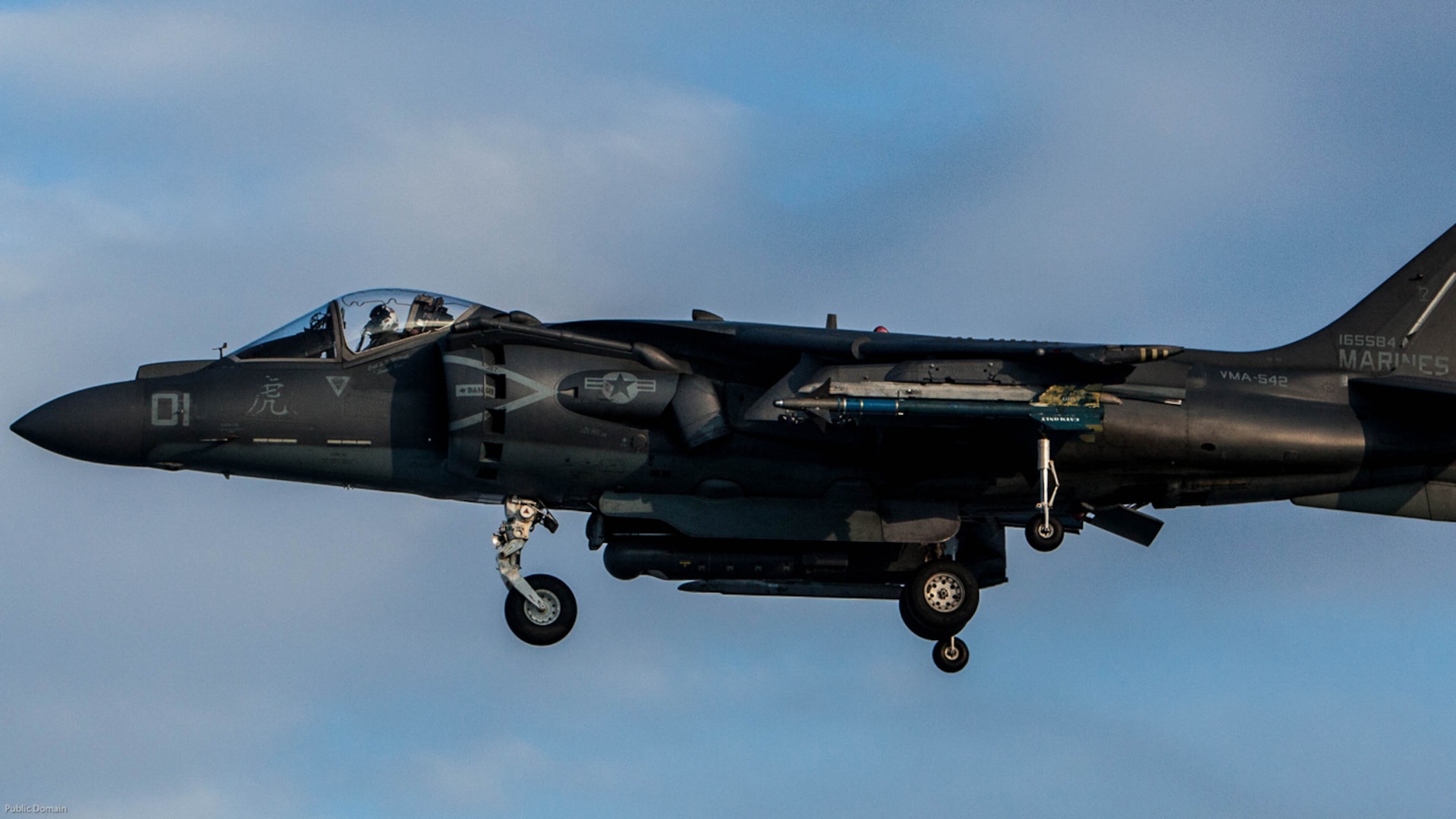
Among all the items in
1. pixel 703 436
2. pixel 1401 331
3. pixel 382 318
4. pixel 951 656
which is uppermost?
pixel 382 318

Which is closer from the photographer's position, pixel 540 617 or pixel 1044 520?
pixel 1044 520

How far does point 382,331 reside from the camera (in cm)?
2245

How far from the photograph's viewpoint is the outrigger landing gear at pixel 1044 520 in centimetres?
2081

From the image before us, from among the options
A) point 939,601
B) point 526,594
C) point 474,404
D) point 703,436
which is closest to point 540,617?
point 526,594

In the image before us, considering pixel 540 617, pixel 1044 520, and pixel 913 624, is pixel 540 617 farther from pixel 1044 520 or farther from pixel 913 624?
pixel 1044 520

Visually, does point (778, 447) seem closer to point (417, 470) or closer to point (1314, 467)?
point (417, 470)

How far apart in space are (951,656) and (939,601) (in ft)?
5.67

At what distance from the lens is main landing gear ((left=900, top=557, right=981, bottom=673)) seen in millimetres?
22328

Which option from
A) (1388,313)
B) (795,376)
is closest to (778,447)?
(795,376)

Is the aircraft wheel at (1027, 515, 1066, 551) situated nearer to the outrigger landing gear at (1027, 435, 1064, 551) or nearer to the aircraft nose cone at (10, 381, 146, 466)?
the outrigger landing gear at (1027, 435, 1064, 551)

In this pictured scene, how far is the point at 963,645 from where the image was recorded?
2395cm

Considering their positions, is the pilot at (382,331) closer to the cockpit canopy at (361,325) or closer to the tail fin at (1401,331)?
the cockpit canopy at (361,325)

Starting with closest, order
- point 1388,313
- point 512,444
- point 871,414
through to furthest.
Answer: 1. point 871,414
2. point 512,444
3. point 1388,313

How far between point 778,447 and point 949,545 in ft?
10.9
